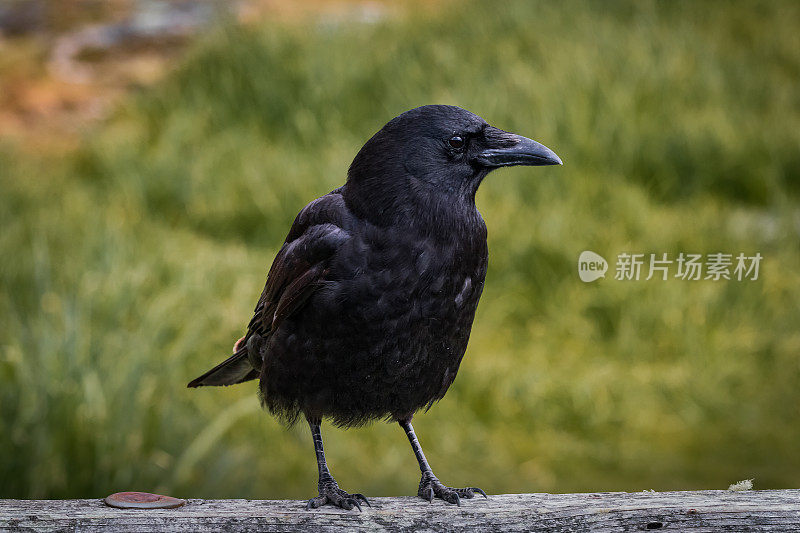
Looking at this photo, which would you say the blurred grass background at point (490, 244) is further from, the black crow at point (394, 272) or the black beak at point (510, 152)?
the black beak at point (510, 152)

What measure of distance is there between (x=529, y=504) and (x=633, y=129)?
3.96 meters

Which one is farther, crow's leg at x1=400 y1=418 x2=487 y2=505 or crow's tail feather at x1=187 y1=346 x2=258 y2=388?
crow's tail feather at x1=187 y1=346 x2=258 y2=388

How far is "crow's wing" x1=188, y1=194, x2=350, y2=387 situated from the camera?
2.04m

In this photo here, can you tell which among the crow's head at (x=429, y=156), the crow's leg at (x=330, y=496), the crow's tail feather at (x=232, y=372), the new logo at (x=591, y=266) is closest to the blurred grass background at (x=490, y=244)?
the new logo at (x=591, y=266)

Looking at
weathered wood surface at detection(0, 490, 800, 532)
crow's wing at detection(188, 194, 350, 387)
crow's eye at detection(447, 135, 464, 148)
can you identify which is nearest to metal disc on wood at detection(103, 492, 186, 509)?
weathered wood surface at detection(0, 490, 800, 532)

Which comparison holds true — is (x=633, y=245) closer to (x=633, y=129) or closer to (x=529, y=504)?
(x=633, y=129)

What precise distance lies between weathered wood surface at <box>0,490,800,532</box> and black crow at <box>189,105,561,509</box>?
0.14m

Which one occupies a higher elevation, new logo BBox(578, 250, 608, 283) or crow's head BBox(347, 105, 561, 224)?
new logo BBox(578, 250, 608, 283)

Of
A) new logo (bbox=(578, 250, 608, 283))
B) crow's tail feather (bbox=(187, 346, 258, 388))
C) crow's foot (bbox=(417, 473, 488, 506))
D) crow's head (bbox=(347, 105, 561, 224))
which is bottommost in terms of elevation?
crow's foot (bbox=(417, 473, 488, 506))

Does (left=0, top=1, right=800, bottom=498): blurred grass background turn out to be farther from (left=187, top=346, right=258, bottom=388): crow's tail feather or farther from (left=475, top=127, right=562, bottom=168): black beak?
(left=475, top=127, right=562, bottom=168): black beak

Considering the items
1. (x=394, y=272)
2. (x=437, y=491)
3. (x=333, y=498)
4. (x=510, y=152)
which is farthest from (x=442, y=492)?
(x=510, y=152)

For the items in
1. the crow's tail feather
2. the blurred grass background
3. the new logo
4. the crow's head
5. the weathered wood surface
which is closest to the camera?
the weathered wood surface

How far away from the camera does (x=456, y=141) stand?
6.39ft

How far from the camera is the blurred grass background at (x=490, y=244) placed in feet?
10.7
